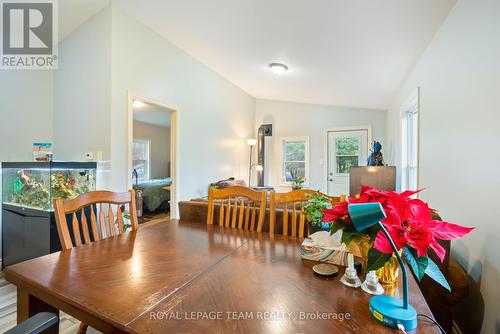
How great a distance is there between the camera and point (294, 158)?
236 inches

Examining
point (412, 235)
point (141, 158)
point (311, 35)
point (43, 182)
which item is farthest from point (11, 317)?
point (141, 158)

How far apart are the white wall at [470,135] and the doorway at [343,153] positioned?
3110 mm

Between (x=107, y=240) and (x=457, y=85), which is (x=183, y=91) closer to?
(x=107, y=240)

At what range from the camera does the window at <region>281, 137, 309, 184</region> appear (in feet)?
19.1

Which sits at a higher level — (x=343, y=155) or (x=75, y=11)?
(x=75, y=11)

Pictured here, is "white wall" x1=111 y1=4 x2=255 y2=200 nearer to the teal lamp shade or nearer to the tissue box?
the tissue box

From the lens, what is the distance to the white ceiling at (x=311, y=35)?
83.3 inches

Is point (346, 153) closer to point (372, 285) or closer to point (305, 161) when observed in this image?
point (305, 161)

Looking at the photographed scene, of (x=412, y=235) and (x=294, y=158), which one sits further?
(x=294, y=158)

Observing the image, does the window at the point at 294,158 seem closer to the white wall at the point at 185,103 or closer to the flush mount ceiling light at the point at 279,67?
the white wall at the point at 185,103

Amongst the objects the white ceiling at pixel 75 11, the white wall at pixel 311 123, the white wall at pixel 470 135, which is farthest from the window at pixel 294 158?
the white ceiling at pixel 75 11

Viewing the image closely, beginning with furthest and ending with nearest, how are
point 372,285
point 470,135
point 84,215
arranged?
1. point 470,135
2. point 84,215
3. point 372,285

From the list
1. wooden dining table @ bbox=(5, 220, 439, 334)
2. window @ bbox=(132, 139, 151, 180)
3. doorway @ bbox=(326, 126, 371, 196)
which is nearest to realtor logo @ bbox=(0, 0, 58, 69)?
wooden dining table @ bbox=(5, 220, 439, 334)

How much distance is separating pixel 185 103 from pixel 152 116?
2903 mm
